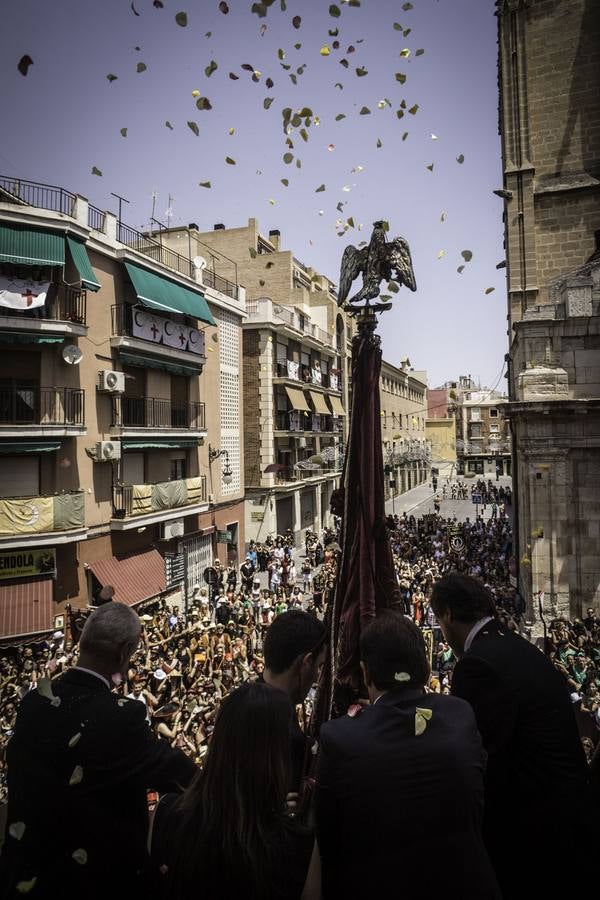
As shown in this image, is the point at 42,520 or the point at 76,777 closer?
the point at 76,777

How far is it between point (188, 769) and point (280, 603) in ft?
46.3

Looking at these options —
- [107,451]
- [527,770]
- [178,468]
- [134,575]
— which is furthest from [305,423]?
[527,770]

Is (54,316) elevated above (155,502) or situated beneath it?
elevated above

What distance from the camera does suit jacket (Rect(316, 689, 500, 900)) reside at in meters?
2.00

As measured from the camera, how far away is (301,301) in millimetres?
36438

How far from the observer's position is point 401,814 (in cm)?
200

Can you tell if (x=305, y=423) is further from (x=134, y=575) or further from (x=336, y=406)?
(x=134, y=575)

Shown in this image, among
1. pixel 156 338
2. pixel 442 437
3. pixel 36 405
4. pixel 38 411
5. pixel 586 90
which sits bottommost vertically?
pixel 442 437

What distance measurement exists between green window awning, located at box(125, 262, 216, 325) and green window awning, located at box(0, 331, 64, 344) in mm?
3664

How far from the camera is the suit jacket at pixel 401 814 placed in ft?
6.55

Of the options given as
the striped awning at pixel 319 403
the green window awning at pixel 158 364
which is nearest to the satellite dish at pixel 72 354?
the green window awning at pixel 158 364

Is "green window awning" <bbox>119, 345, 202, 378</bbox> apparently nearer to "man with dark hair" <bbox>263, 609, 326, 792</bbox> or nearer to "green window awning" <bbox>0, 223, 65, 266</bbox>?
"green window awning" <bbox>0, 223, 65, 266</bbox>

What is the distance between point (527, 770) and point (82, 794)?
1.80 m

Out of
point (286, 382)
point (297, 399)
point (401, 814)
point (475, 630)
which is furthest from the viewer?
point (297, 399)
